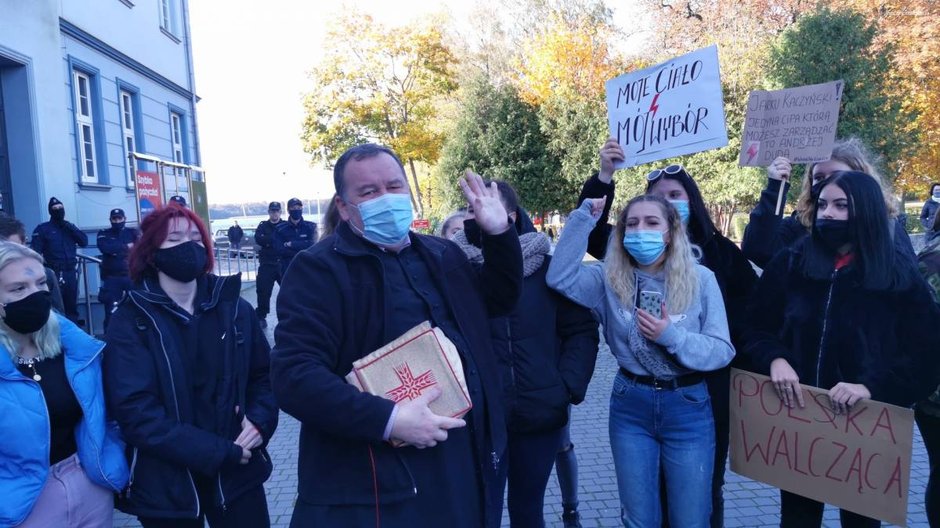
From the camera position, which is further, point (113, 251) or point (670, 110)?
point (113, 251)

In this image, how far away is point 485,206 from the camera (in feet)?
6.80

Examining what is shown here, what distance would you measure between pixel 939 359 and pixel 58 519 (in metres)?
3.48

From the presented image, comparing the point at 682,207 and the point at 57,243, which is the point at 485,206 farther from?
the point at 57,243

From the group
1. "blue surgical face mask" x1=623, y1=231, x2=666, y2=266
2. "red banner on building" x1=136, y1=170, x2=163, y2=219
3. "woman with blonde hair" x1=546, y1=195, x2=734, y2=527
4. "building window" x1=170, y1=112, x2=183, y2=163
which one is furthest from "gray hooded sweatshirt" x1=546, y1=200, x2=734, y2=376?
"building window" x1=170, y1=112, x2=183, y2=163

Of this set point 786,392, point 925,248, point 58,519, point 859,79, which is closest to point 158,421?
point 58,519

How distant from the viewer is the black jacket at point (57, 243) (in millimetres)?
8961

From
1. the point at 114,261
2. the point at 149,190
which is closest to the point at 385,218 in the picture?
the point at 114,261

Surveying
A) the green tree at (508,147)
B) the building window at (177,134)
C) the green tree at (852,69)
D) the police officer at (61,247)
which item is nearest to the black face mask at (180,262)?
the police officer at (61,247)

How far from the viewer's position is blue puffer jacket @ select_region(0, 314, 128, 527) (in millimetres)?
2344

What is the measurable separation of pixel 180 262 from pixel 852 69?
19138 mm

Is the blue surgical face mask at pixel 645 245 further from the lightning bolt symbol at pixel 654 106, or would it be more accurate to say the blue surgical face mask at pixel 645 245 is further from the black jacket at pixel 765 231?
the lightning bolt symbol at pixel 654 106

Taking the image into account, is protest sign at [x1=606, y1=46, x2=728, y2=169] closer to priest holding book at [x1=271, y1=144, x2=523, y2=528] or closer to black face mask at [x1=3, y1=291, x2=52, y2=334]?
priest holding book at [x1=271, y1=144, x2=523, y2=528]

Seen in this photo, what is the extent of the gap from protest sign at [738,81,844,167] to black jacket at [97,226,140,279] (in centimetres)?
857

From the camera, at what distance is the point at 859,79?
17.3 metres
